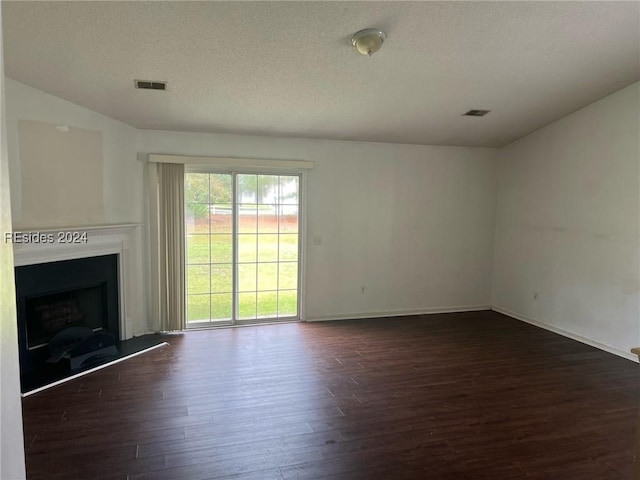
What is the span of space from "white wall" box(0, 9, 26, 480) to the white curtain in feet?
10.5

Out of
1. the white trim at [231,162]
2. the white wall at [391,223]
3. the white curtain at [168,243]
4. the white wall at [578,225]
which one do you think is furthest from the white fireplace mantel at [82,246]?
the white wall at [578,225]

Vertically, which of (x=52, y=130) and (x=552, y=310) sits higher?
(x=52, y=130)

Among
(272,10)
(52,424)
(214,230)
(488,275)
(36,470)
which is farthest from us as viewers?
(488,275)

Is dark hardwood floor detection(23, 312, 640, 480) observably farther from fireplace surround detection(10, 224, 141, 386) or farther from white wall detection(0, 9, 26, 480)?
white wall detection(0, 9, 26, 480)

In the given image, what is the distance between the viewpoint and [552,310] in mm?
4949

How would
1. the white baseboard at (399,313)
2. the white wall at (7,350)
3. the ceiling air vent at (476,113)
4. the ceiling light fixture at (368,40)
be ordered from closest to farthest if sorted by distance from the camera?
the white wall at (7,350)
the ceiling light fixture at (368,40)
the ceiling air vent at (476,113)
the white baseboard at (399,313)

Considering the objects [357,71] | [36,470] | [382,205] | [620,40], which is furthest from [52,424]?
[620,40]

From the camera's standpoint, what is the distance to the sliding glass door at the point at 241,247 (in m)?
4.73

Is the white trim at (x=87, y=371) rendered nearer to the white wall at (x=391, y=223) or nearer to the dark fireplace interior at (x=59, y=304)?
the dark fireplace interior at (x=59, y=304)

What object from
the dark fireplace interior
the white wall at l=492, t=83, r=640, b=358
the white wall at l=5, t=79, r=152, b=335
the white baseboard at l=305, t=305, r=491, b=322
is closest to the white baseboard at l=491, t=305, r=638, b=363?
the white wall at l=492, t=83, r=640, b=358

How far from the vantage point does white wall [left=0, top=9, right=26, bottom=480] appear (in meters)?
1.26

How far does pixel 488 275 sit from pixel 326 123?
3506mm

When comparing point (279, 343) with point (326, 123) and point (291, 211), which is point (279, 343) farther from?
point (326, 123)

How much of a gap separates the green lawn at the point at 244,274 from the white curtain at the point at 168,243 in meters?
0.17
